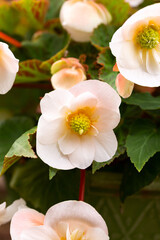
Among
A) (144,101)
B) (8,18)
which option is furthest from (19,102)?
(144,101)

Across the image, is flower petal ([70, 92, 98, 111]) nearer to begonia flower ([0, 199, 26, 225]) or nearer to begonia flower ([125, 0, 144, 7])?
begonia flower ([0, 199, 26, 225])

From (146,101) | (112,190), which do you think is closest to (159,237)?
(112,190)

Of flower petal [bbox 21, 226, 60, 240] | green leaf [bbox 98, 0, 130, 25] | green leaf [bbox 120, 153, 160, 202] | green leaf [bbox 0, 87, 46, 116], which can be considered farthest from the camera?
green leaf [bbox 0, 87, 46, 116]

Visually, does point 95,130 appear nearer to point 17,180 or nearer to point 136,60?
point 136,60

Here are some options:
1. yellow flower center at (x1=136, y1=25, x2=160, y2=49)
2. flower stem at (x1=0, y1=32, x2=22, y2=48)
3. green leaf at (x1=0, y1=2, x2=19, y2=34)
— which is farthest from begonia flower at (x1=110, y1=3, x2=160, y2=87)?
green leaf at (x1=0, y1=2, x2=19, y2=34)

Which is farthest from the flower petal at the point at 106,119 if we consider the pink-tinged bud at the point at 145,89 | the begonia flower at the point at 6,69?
the pink-tinged bud at the point at 145,89

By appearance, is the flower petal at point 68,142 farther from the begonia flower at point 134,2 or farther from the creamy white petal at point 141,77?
the begonia flower at point 134,2

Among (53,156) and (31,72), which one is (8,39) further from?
(53,156)
